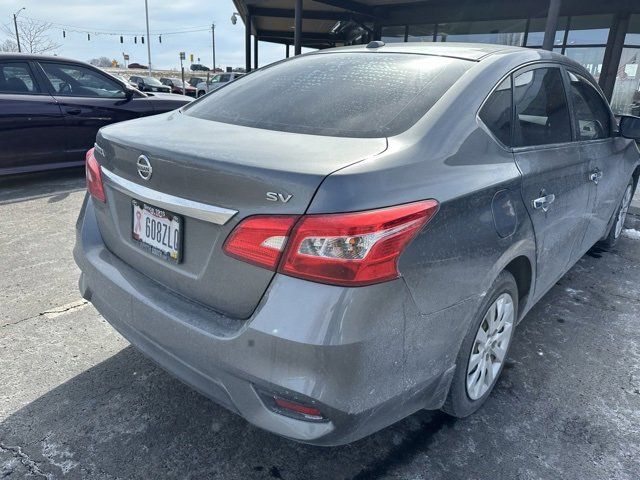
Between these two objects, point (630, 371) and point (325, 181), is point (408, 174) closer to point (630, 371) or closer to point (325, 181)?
point (325, 181)

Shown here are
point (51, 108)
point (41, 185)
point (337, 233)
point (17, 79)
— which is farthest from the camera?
point (41, 185)

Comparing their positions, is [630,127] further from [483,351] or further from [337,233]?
[337,233]

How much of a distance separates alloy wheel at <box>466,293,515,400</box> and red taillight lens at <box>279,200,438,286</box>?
851 mm

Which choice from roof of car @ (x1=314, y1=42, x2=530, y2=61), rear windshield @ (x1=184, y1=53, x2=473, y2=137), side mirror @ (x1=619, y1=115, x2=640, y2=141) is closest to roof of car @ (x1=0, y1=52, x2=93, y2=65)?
rear windshield @ (x1=184, y1=53, x2=473, y2=137)

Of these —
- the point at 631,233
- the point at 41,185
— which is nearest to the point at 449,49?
the point at 631,233

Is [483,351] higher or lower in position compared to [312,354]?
lower

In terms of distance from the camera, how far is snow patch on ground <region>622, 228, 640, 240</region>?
5373mm

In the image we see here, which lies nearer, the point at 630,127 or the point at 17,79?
the point at 630,127

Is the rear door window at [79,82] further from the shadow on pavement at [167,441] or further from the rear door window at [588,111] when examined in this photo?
the rear door window at [588,111]

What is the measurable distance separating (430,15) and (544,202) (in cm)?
1220

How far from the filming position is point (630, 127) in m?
3.65

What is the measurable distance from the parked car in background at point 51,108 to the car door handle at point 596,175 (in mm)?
5925

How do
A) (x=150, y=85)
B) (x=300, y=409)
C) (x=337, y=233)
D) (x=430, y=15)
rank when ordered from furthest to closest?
(x=150, y=85), (x=430, y=15), (x=300, y=409), (x=337, y=233)

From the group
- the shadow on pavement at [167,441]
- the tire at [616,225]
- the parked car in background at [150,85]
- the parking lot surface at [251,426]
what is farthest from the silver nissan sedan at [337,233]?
the parked car in background at [150,85]
